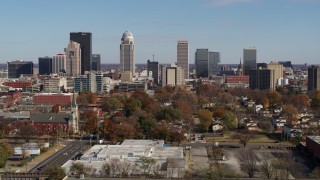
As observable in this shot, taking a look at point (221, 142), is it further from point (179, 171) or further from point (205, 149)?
point (179, 171)

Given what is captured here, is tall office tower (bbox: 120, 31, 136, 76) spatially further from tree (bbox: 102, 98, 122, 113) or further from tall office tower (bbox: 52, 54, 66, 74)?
tree (bbox: 102, 98, 122, 113)

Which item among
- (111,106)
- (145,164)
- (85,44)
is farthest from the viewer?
(85,44)

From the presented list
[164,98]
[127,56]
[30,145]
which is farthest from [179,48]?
[30,145]

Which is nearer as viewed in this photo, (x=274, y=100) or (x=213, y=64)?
(x=274, y=100)

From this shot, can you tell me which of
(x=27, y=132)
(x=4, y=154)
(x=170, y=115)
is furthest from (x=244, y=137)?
(x=4, y=154)

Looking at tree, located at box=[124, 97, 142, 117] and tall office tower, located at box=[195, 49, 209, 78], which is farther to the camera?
tall office tower, located at box=[195, 49, 209, 78]

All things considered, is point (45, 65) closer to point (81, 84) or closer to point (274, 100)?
point (81, 84)

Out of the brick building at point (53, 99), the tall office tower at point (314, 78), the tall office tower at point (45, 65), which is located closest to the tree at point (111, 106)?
the brick building at point (53, 99)

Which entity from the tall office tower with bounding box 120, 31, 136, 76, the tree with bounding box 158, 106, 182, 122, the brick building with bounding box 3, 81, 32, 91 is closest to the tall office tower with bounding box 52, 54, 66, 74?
the tall office tower with bounding box 120, 31, 136, 76
